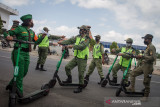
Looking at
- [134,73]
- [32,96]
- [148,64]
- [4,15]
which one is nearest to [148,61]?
[148,64]

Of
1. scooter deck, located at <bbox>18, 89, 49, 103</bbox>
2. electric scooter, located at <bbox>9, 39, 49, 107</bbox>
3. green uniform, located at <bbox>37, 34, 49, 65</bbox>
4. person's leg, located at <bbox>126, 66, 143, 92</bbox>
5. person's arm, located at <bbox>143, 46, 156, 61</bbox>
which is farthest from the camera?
green uniform, located at <bbox>37, 34, 49, 65</bbox>

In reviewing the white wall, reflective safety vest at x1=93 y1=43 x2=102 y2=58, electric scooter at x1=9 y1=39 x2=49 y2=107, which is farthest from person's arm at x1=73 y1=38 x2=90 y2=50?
the white wall

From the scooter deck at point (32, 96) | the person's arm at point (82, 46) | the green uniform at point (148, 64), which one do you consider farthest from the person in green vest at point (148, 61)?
the scooter deck at point (32, 96)

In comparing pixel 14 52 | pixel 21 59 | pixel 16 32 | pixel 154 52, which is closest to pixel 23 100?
pixel 21 59

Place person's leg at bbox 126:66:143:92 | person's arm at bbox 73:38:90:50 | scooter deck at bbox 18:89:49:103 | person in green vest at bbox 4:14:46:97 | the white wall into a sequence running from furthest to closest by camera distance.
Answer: the white wall → person's leg at bbox 126:66:143:92 → person's arm at bbox 73:38:90:50 → person in green vest at bbox 4:14:46:97 → scooter deck at bbox 18:89:49:103

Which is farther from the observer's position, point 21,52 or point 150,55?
point 150,55

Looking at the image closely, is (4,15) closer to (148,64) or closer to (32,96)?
(32,96)

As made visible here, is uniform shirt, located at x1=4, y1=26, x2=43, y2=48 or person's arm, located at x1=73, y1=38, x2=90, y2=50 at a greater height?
uniform shirt, located at x1=4, y1=26, x2=43, y2=48

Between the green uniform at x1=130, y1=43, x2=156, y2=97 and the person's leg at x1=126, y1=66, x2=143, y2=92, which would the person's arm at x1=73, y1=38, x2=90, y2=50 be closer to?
the green uniform at x1=130, y1=43, x2=156, y2=97

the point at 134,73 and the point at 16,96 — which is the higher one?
the point at 134,73

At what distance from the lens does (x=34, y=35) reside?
4105 millimetres

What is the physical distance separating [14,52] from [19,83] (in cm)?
79

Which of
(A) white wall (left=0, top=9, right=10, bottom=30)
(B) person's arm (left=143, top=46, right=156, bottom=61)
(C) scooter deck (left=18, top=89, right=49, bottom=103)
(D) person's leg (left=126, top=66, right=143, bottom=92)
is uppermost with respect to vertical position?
(A) white wall (left=0, top=9, right=10, bottom=30)

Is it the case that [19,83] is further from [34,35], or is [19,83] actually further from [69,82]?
[69,82]
